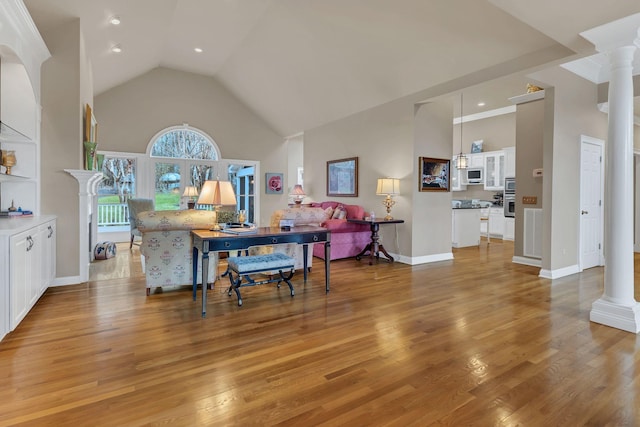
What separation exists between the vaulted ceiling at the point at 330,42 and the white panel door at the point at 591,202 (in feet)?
5.19

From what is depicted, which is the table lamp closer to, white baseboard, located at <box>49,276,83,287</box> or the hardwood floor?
the hardwood floor

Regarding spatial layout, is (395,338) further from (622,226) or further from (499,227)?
(499,227)

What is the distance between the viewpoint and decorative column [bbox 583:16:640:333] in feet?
9.91

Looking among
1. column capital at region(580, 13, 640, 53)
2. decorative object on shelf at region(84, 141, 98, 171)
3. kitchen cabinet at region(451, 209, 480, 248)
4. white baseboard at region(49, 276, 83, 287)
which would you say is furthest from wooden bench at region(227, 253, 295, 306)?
kitchen cabinet at region(451, 209, 480, 248)

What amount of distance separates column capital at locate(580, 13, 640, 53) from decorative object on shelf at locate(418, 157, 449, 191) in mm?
2895

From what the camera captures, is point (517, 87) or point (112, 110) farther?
point (112, 110)

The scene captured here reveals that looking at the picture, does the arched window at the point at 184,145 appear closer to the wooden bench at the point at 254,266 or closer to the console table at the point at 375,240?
the console table at the point at 375,240

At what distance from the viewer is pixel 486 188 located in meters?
9.16

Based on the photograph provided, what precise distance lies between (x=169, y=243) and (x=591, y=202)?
6.12 m

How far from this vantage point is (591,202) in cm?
534

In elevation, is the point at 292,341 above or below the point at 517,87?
below

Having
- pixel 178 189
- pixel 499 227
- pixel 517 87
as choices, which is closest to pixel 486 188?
pixel 499 227

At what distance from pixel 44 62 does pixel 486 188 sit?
9324mm

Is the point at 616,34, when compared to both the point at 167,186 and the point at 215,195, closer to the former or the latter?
the point at 215,195
